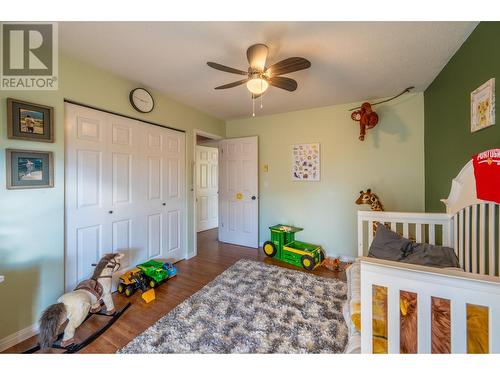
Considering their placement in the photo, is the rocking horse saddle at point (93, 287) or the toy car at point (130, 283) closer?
the rocking horse saddle at point (93, 287)

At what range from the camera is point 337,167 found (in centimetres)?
295

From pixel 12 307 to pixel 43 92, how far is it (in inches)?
65.9

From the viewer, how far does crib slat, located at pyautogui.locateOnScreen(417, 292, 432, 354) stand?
0.75m

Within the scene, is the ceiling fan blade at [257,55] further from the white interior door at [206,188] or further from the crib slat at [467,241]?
the white interior door at [206,188]

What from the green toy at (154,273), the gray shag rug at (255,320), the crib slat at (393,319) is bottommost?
the gray shag rug at (255,320)

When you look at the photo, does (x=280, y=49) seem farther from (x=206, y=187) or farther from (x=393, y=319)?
(x=206, y=187)

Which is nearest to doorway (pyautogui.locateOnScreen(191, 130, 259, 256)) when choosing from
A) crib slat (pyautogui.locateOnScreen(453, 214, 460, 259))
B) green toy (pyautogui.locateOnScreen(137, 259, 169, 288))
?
green toy (pyautogui.locateOnScreen(137, 259, 169, 288))

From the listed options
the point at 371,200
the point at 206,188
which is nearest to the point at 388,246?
the point at 371,200

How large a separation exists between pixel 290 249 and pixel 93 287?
2202 mm

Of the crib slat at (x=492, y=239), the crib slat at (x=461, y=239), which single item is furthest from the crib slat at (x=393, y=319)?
the crib slat at (x=461, y=239)

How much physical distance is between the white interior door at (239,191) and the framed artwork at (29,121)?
2.42 meters

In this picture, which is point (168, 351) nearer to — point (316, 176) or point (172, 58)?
point (172, 58)

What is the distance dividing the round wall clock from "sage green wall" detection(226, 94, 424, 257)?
1.65 m

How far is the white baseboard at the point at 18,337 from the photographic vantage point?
142cm
